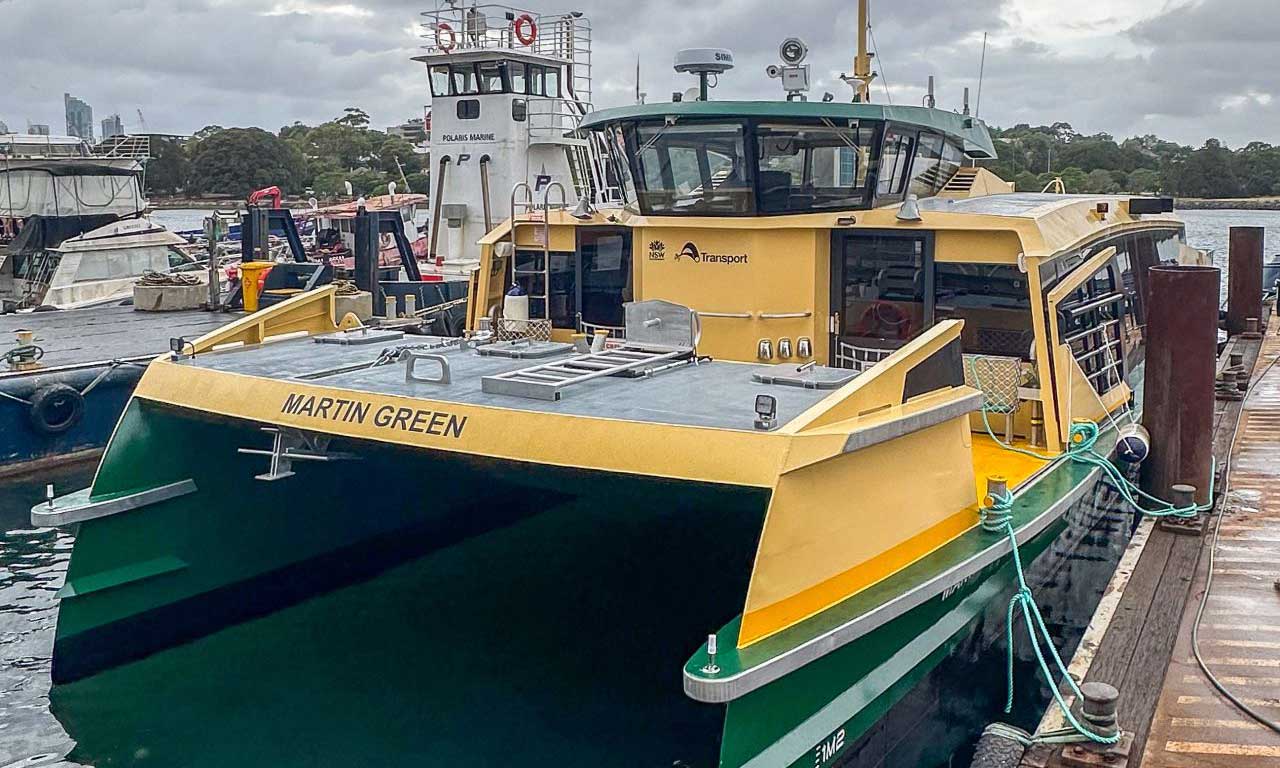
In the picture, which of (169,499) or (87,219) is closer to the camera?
(169,499)

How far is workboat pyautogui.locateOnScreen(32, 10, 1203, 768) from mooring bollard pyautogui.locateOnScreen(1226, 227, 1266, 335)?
7804 millimetres

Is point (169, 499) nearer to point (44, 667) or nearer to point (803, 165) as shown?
point (44, 667)

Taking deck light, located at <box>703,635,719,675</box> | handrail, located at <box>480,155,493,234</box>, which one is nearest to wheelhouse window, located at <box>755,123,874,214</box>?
deck light, located at <box>703,635,719,675</box>

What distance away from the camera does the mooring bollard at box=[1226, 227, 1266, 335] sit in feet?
52.7

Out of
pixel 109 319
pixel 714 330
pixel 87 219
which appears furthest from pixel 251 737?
pixel 87 219

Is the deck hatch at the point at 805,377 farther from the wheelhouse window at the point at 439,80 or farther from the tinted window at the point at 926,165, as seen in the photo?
the wheelhouse window at the point at 439,80

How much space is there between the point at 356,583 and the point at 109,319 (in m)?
12.0

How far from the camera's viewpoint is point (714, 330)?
8.09 m

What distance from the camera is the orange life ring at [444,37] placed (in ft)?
76.7

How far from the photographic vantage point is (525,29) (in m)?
23.4

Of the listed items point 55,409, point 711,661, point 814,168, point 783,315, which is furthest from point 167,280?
point 711,661

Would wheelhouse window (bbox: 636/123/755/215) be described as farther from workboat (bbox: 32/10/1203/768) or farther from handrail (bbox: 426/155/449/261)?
handrail (bbox: 426/155/449/261)

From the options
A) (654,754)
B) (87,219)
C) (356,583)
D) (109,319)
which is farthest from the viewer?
(87,219)

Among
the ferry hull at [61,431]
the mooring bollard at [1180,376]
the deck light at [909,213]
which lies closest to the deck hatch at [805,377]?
the deck light at [909,213]
